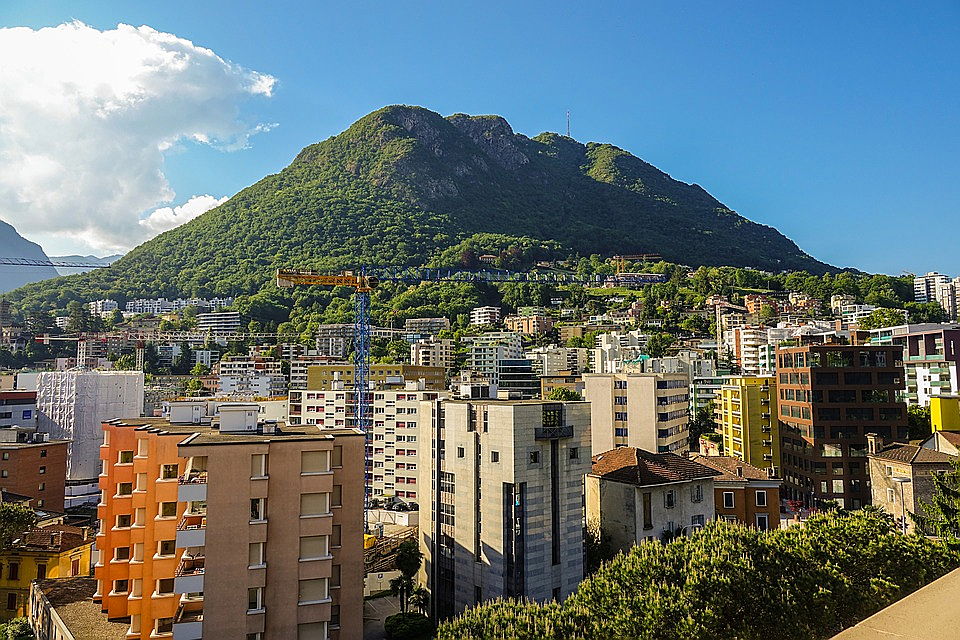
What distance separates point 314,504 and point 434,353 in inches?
4324

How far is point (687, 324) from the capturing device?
489 ft

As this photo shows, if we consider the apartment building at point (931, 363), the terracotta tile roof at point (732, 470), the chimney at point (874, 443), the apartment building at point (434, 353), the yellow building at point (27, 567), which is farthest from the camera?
the apartment building at point (434, 353)

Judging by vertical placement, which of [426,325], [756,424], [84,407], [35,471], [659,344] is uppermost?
[426,325]

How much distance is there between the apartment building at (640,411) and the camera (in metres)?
49.8

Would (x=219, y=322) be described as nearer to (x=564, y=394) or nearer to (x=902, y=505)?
(x=564, y=394)

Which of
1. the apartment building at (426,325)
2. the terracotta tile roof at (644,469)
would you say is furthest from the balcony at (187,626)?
the apartment building at (426,325)

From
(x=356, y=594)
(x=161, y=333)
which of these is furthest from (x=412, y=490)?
(x=161, y=333)

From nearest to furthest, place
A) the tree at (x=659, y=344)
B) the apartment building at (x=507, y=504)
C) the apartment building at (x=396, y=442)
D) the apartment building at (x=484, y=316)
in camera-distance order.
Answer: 1. the apartment building at (x=507, y=504)
2. the apartment building at (x=396, y=442)
3. the tree at (x=659, y=344)
4. the apartment building at (x=484, y=316)

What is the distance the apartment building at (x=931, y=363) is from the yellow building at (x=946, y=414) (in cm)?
2194

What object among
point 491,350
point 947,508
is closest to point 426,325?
point 491,350

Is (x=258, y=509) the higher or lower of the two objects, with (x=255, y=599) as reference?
higher

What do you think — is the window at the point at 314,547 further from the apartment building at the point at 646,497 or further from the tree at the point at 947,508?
the tree at the point at 947,508

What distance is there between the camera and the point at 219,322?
165m

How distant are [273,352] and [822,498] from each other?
383 ft
